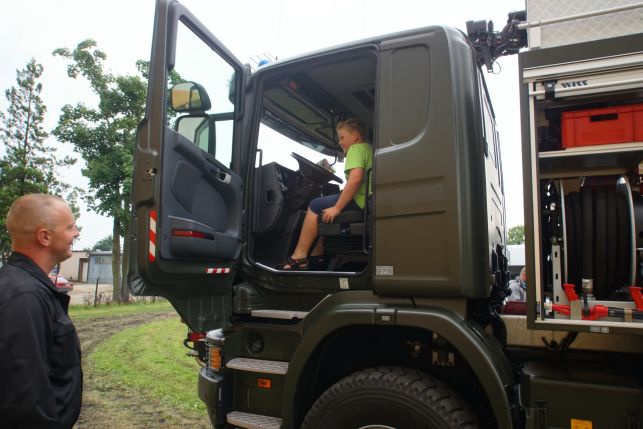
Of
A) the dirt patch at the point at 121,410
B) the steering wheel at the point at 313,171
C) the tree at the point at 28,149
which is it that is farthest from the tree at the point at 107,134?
the steering wheel at the point at 313,171

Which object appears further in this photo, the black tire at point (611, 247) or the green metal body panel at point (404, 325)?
the black tire at point (611, 247)

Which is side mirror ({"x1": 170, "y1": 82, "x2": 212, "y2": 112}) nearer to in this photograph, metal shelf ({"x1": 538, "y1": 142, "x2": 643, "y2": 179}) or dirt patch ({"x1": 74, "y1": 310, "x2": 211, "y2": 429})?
metal shelf ({"x1": 538, "y1": 142, "x2": 643, "y2": 179})

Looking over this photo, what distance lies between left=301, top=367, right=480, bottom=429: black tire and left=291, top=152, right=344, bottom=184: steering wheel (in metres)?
1.56

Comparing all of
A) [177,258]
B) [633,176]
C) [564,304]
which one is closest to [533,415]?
[564,304]

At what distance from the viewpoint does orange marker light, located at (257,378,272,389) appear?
2.77m

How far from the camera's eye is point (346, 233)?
2.89 m

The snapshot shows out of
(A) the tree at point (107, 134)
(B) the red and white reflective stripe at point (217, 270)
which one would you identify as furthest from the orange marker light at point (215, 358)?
(A) the tree at point (107, 134)

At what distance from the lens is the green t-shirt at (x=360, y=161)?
288 centimetres

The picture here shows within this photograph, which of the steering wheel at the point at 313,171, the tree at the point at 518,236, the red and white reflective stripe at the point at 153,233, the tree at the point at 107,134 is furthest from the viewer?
the tree at the point at 107,134

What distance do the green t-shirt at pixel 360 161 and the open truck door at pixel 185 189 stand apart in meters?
0.75

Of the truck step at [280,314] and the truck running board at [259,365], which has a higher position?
the truck step at [280,314]

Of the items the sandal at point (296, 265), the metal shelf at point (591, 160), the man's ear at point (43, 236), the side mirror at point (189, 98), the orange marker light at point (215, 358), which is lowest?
the orange marker light at point (215, 358)

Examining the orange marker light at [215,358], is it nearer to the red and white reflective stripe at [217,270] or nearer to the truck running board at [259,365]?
the truck running board at [259,365]

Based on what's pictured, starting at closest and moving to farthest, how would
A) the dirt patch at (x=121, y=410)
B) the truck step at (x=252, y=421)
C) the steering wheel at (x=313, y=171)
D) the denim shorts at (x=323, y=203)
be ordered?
the truck step at (x=252, y=421), the denim shorts at (x=323, y=203), the steering wheel at (x=313, y=171), the dirt patch at (x=121, y=410)
